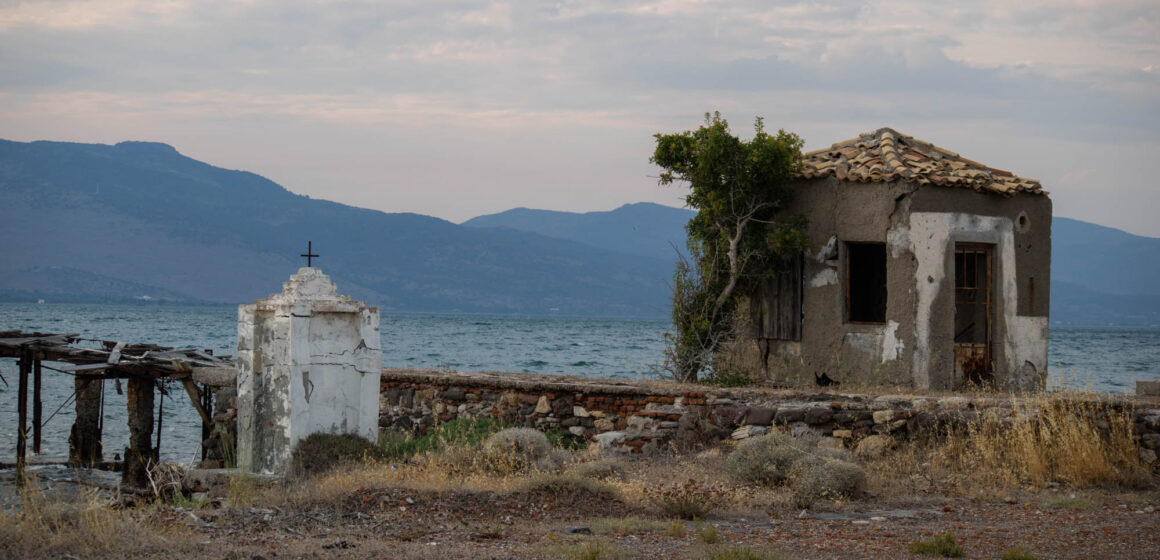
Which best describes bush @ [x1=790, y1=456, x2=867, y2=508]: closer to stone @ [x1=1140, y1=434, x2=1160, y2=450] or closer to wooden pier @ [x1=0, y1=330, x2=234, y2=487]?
stone @ [x1=1140, y1=434, x2=1160, y2=450]

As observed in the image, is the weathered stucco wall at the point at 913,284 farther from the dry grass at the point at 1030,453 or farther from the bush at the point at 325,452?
the bush at the point at 325,452

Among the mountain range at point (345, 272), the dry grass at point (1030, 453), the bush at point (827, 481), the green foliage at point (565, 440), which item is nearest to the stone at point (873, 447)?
the dry grass at point (1030, 453)

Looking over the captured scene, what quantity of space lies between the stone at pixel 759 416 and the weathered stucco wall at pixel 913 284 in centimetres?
301

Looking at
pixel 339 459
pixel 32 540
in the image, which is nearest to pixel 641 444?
pixel 339 459

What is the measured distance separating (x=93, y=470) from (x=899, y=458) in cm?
1240

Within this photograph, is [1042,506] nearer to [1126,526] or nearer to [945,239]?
[1126,526]

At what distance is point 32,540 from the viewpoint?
7.48 metres

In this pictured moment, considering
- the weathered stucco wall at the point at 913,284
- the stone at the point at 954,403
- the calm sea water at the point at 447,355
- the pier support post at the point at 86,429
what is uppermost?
the weathered stucco wall at the point at 913,284

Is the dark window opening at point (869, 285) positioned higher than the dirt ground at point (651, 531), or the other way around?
the dark window opening at point (869, 285)

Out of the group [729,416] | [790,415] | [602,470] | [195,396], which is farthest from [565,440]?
[195,396]

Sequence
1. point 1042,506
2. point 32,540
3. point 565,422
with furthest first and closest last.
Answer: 1. point 565,422
2. point 1042,506
3. point 32,540

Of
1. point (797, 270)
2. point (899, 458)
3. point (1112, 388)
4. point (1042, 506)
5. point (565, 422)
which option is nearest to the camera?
point (1042, 506)

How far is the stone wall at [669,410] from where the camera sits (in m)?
12.3

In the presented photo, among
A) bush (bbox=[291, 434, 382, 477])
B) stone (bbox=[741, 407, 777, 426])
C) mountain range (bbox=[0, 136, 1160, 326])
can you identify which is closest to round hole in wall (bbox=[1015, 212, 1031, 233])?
stone (bbox=[741, 407, 777, 426])
